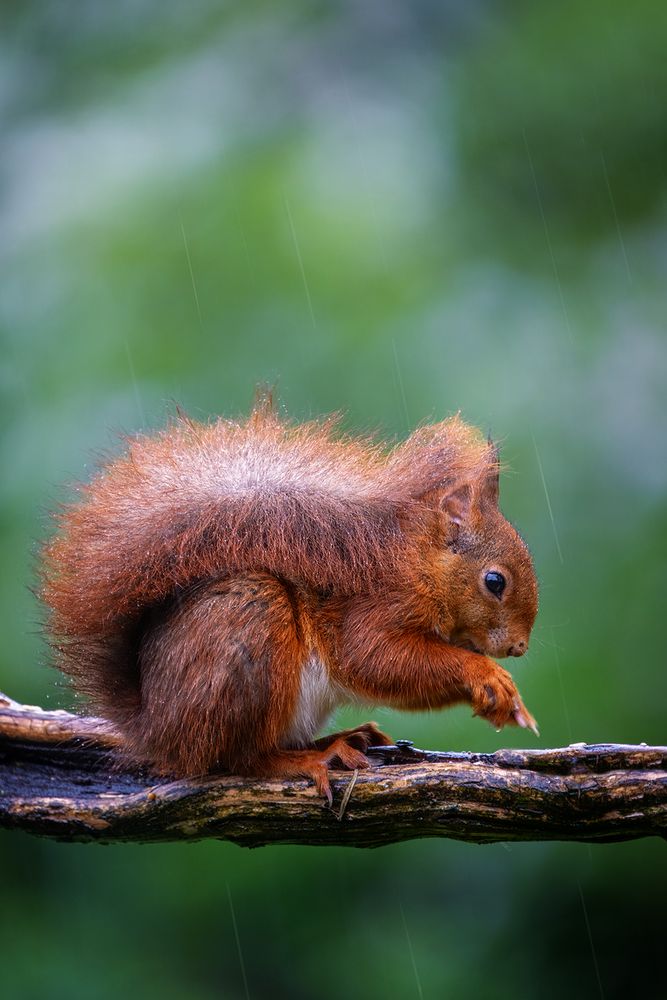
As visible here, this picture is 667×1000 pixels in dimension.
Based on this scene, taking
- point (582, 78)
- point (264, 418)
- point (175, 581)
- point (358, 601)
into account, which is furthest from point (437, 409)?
point (582, 78)

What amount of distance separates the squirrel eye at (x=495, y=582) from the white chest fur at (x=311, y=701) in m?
0.47

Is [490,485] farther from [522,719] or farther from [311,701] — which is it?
[311,701]

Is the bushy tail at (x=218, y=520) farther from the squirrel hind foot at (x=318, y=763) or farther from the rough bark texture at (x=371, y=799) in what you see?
the squirrel hind foot at (x=318, y=763)

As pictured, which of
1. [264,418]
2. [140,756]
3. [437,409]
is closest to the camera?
[140,756]

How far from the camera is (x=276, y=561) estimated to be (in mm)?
2527

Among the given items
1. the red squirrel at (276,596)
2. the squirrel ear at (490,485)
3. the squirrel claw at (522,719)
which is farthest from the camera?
the squirrel ear at (490,485)

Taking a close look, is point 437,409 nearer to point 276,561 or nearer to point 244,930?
point 276,561

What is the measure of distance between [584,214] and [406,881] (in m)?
2.54

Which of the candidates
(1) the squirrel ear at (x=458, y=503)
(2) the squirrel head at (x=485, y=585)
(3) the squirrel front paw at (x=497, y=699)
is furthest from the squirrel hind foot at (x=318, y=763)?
(1) the squirrel ear at (x=458, y=503)

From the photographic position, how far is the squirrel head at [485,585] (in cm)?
276

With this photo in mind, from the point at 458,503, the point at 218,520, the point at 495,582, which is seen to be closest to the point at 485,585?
the point at 495,582

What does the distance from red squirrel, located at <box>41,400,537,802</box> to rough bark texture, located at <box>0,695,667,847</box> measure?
7 centimetres

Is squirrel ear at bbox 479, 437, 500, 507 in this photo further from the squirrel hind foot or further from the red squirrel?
the squirrel hind foot

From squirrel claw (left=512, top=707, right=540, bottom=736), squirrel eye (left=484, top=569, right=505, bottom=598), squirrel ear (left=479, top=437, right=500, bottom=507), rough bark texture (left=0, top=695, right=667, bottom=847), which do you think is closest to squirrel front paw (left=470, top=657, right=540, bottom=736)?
squirrel claw (left=512, top=707, right=540, bottom=736)
